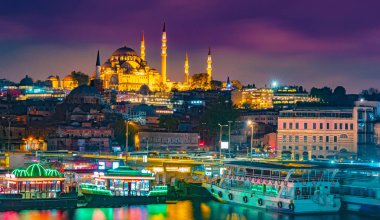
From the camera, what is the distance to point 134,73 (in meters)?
168

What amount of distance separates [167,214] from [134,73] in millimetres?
119415

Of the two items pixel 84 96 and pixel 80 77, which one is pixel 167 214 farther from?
pixel 80 77

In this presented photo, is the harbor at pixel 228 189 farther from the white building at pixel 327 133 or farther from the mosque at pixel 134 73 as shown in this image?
the mosque at pixel 134 73

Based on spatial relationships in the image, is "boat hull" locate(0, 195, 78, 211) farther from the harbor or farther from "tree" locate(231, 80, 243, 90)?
"tree" locate(231, 80, 243, 90)

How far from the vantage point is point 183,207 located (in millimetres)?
52906

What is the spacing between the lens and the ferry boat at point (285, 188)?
50031 mm

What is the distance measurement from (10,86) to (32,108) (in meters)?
47.3

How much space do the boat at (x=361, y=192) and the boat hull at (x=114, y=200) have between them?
11.6 m

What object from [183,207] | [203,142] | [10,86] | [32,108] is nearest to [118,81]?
[10,86]

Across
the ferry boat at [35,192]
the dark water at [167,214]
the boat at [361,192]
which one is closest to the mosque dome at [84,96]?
the dark water at [167,214]

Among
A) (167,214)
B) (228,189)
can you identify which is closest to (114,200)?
(167,214)

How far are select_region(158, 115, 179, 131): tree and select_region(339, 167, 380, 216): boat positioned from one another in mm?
56280

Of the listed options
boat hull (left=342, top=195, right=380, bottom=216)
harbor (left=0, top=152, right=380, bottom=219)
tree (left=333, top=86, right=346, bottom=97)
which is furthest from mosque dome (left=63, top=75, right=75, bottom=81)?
boat hull (left=342, top=195, right=380, bottom=216)

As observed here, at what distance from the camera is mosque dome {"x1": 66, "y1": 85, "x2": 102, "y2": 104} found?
123 m
